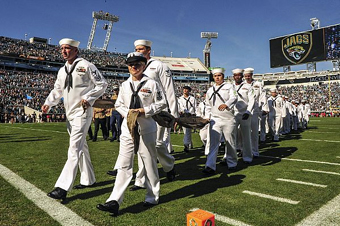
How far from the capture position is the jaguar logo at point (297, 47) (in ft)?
158

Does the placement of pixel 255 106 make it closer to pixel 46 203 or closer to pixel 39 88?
pixel 46 203

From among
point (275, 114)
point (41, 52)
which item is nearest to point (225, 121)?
point (275, 114)

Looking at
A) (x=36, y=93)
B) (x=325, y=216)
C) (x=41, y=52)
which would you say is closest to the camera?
(x=325, y=216)

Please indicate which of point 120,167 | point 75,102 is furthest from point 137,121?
point 75,102

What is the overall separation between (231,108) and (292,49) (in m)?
51.3

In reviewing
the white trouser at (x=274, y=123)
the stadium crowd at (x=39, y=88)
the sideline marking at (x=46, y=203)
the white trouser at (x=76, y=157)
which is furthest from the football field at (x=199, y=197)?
the stadium crowd at (x=39, y=88)

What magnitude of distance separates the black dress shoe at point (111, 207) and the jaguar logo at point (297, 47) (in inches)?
2105

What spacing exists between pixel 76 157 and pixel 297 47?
53.7 metres

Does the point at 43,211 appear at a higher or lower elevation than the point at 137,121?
lower

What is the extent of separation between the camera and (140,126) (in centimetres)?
337

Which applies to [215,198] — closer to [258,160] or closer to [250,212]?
[250,212]

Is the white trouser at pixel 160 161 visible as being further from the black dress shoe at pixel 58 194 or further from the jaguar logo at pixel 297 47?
the jaguar logo at pixel 297 47

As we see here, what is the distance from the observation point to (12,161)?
639 cm

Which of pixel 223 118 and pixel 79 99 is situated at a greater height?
pixel 79 99
